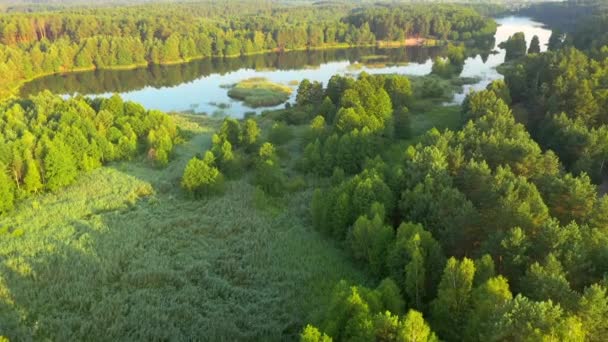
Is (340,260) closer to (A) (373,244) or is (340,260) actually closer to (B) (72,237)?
(A) (373,244)

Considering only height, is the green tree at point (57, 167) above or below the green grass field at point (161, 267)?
above

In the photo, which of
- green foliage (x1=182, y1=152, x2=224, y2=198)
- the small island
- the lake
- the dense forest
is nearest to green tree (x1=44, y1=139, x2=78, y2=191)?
green foliage (x1=182, y1=152, x2=224, y2=198)

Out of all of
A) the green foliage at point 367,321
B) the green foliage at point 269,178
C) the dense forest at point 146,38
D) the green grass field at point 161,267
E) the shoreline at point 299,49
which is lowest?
the green grass field at point 161,267

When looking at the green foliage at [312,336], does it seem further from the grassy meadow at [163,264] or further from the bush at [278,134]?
the bush at [278,134]

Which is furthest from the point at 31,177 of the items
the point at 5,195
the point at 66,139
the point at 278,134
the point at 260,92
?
the point at 260,92

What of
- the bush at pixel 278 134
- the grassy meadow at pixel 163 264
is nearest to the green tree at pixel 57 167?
the grassy meadow at pixel 163 264

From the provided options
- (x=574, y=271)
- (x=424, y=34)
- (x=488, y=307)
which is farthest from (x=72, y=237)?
(x=424, y=34)
